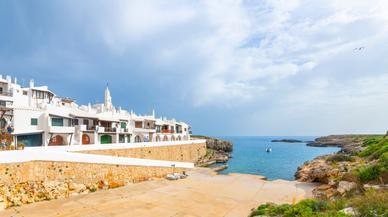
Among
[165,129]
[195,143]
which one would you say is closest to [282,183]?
[195,143]

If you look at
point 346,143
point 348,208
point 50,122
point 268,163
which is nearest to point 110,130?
point 50,122

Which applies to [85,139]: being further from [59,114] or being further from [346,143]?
[346,143]

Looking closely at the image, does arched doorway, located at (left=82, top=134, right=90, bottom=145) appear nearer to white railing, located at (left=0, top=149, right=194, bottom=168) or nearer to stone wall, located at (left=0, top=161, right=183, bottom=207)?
white railing, located at (left=0, top=149, right=194, bottom=168)

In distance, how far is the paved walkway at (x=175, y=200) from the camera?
14.1 m

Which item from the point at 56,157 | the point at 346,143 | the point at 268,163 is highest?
the point at 56,157

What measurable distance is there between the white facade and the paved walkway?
1078 cm

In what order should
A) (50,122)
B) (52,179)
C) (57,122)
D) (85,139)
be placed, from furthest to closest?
(85,139)
(57,122)
(50,122)
(52,179)

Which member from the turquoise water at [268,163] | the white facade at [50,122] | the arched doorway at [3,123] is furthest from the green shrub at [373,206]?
the arched doorway at [3,123]

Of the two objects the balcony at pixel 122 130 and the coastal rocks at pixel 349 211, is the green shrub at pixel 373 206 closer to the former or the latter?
the coastal rocks at pixel 349 211

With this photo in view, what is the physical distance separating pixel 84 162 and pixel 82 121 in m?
12.3

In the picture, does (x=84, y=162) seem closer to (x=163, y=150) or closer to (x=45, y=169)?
(x=45, y=169)

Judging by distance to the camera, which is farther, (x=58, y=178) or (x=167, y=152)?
(x=167, y=152)

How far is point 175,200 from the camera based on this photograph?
55.9ft

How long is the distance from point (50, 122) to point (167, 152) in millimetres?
17294
